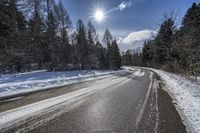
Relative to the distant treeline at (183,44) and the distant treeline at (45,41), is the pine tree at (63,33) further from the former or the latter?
the distant treeline at (183,44)

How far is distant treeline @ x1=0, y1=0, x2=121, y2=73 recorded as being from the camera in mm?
14578

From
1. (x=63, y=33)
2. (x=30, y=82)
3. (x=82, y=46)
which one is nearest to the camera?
(x=30, y=82)

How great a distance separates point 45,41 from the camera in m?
27.8

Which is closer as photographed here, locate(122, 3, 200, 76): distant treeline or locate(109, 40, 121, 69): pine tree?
locate(122, 3, 200, 76): distant treeline

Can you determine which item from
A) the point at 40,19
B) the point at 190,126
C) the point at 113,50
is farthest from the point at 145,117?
the point at 113,50

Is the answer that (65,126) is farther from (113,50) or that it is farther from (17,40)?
(113,50)

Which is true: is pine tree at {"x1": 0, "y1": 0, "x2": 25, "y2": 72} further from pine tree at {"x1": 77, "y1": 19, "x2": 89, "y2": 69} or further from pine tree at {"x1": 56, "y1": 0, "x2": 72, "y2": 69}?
pine tree at {"x1": 77, "y1": 19, "x2": 89, "y2": 69}

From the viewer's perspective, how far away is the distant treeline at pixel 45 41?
14.6 m

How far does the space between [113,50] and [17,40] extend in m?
53.3

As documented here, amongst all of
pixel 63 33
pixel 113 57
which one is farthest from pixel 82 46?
pixel 113 57

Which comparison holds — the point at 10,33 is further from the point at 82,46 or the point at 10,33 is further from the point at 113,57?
the point at 113,57

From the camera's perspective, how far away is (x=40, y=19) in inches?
734

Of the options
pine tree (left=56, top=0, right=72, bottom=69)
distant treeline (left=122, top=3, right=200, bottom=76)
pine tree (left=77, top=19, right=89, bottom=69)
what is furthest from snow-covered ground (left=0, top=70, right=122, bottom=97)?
pine tree (left=77, top=19, right=89, bottom=69)

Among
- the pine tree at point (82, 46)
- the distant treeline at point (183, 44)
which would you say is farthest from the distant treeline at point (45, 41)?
the distant treeline at point (183, 44)
